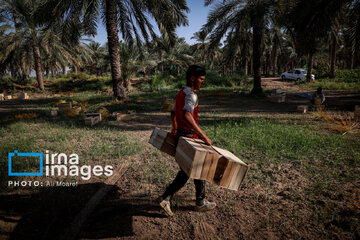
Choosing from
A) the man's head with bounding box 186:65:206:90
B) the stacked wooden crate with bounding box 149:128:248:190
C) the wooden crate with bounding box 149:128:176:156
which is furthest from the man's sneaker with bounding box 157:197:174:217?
the man's head with bounding box 186:65:206:90

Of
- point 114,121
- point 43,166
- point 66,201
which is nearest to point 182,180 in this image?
point 66,201

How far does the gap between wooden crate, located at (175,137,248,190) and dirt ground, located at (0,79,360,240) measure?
0.82 m

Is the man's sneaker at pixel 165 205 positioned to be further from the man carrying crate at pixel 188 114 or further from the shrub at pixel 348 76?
the shrub at pixel 348 76

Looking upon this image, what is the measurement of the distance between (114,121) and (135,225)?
5.74 m

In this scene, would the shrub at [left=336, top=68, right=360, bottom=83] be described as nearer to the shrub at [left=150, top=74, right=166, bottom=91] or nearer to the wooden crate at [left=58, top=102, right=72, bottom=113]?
the shrub at [left=150, top=74, right=166, bottom=91]

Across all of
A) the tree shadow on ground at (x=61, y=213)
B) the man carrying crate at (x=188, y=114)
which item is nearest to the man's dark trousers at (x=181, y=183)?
the man carrying crate at (x=188, y=114)

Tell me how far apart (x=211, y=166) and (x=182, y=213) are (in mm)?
1108

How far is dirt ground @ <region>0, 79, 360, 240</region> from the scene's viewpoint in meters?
2.28

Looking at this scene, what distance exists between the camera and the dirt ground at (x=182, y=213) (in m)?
2.28

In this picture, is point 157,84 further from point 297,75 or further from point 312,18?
point 297,75

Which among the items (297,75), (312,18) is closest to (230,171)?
(312,18)

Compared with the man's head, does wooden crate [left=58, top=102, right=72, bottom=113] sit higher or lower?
lower

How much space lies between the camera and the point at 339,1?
21.1 feet

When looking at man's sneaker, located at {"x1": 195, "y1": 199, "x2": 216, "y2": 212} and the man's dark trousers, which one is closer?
the man's dark trousers
